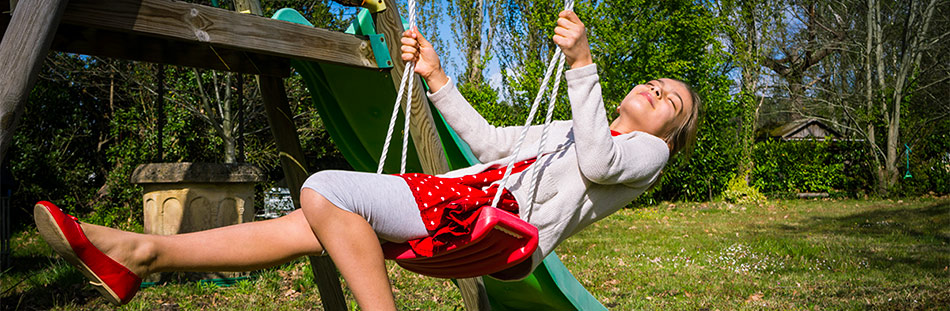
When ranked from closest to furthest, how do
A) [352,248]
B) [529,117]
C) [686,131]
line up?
[352,248] → [529,117] → [686,131]

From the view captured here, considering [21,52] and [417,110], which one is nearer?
[21,52]

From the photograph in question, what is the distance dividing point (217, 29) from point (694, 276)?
14.3 feet

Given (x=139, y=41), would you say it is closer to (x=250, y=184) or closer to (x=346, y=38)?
(x=346, y=38)

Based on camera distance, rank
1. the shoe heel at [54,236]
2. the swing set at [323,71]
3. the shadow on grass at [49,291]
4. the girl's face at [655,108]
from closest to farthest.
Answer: the shoe heel at [54,236] → the swing set at [323,71] → the girl's face at [655,108] → the shadow on grass at [49,291]

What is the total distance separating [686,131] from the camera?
229 centimetres

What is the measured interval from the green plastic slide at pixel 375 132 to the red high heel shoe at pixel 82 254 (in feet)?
3.63

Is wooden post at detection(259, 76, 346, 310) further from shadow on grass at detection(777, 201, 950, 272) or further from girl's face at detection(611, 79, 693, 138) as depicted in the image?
shadow on grass at detection(777, 201, 950, 272)

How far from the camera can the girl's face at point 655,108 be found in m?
2.16

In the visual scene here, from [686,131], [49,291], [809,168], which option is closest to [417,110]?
[686,131]

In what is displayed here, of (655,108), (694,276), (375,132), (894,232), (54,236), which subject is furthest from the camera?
(894,232)

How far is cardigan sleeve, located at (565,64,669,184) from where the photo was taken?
1776mm

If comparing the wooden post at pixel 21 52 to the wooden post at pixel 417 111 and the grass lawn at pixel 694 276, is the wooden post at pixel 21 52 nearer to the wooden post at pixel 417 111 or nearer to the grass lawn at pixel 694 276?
the wooden post at pixel 417 111

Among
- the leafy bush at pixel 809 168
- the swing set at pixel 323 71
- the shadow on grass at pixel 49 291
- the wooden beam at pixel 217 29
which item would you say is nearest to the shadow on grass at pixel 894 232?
the leafy bush at pixel 809 168

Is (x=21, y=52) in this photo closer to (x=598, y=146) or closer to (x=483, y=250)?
(x=483, y=250)
